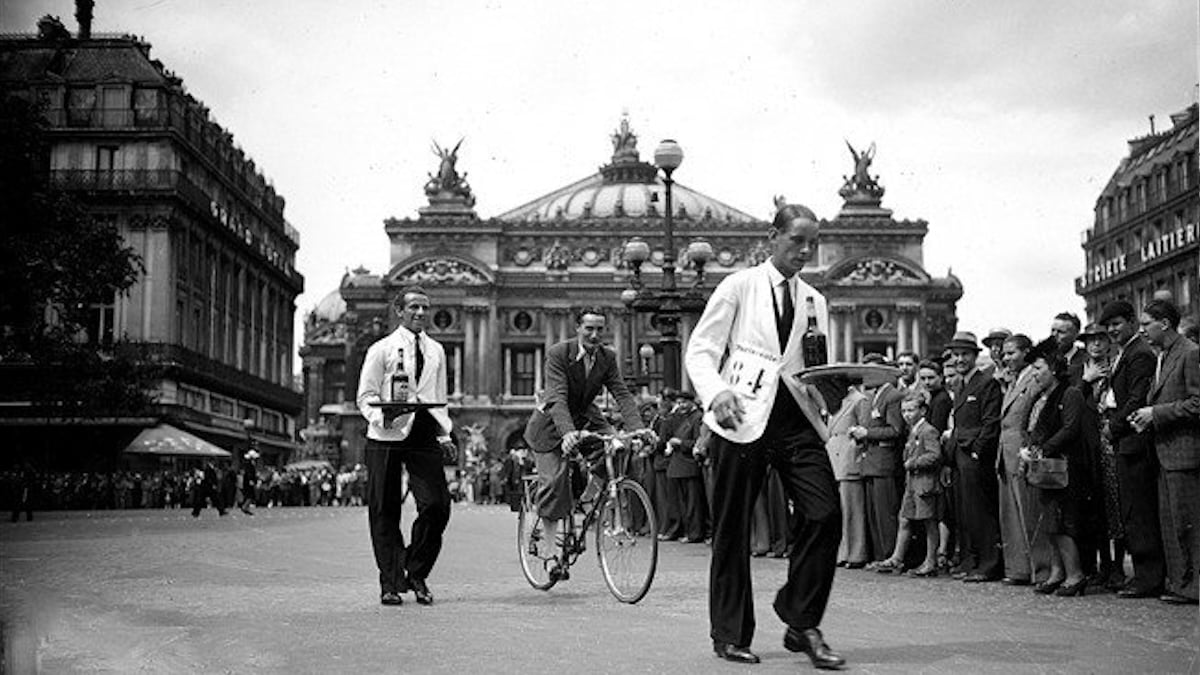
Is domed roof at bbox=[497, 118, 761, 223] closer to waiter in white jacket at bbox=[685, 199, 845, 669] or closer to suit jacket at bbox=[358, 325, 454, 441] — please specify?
suit jacket at bbox=[358, 325, 454, 441]

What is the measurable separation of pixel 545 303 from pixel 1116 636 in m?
74.6

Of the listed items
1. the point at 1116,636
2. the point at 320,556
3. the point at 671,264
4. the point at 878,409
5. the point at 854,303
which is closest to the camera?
the point at 1116,636

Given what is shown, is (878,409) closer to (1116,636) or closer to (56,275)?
(1116,636)

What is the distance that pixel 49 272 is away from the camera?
22.0m

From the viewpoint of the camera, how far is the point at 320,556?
544 inches

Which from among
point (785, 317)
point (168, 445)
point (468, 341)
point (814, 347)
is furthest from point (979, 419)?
point (468, 341)

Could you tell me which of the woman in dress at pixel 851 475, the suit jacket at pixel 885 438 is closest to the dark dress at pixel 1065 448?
the suit jacket at pixel 885 438

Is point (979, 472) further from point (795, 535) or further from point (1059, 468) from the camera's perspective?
point (795, 535)

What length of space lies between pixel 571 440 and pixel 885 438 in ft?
15.6

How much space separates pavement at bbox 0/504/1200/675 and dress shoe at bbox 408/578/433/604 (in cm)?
9

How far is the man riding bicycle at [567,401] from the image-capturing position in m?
8.82

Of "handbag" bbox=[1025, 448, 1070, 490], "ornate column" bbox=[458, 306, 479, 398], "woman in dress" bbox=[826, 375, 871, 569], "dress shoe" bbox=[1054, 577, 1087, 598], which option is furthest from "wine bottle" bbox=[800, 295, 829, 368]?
"ornate column" bbox=[458, 306, 479, 398]

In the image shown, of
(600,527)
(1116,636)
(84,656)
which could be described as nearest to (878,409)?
(600,527)

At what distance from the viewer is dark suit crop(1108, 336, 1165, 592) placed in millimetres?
8961
